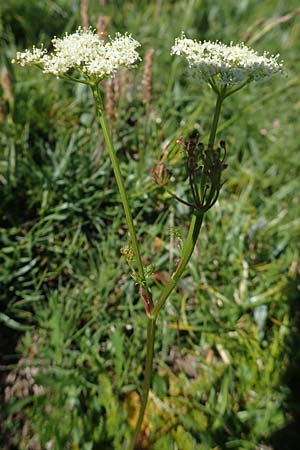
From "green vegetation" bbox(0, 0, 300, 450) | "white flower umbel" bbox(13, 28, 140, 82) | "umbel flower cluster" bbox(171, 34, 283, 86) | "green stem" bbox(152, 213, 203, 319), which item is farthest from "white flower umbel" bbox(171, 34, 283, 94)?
"green vegetation" bbox(0, 0, 300, 450)

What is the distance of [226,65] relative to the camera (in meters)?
1.09

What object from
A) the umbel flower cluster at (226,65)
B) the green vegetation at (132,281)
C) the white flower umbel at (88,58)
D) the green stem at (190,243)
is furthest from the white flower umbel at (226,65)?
the green vegetation at (132,281)

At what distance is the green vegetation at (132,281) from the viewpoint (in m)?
1.78

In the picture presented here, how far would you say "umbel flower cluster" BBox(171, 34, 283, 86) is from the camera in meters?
1.08

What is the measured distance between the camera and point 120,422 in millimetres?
1733

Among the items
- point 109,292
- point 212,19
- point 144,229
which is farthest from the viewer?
point 212,19

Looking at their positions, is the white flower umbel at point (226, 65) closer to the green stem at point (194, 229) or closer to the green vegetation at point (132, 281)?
the green stem at point (194, 229)

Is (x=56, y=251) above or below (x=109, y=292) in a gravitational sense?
above

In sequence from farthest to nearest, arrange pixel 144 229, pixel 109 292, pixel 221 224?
pixel 221 224, pixel 144 229, pixel 109 292

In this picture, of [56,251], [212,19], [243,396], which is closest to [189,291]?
[243,396]

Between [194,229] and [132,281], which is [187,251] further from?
[132,281]

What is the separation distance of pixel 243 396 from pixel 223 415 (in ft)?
0.49

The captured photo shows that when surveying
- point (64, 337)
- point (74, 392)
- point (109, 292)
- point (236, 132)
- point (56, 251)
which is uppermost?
point (236, 132)

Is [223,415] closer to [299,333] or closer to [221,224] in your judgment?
[299,333]
